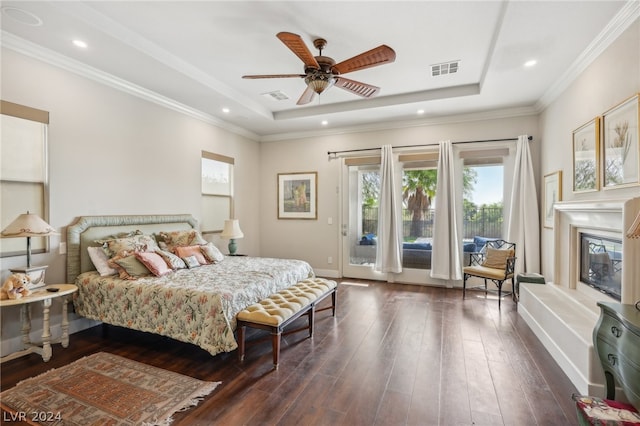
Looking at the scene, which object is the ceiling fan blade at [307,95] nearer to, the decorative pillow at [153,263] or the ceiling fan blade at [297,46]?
the ceiling fan blade at [297,46]

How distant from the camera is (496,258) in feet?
15.0

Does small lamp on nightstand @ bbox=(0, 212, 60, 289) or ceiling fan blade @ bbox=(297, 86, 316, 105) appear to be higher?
ceiling fan blade @ bbox=(297, 86, 316, 105)

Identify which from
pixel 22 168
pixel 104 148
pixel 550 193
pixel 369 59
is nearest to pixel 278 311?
pixel 369 59

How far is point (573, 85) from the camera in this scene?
3506 millimetres

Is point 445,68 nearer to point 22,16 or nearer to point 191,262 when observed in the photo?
point 191,262

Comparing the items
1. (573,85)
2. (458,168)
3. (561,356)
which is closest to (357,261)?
(458,168)

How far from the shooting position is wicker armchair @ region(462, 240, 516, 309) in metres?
4.25

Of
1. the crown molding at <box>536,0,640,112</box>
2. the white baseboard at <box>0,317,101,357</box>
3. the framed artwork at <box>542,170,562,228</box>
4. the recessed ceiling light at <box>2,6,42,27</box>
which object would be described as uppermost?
the recessed ceiling light at <box>2,6,42,27</box>

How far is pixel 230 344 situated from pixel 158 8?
2.96 metres

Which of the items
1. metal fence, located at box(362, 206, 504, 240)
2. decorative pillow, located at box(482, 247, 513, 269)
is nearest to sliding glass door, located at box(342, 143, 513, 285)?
metal fence, located at box(362, 206, 504, 240)

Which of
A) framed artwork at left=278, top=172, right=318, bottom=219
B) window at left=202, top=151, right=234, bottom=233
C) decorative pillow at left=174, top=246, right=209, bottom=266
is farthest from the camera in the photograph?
framed artwork at left=278, top=172, right=318, bottom=219

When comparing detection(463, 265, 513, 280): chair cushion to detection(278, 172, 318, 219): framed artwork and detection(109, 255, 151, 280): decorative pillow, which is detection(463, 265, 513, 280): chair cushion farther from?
detection(109, 255, 151, 280): decorative pillow

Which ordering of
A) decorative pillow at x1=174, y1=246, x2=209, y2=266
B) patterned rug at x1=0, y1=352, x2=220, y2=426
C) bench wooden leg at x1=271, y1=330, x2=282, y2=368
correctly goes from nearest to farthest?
1. patterned rug at x1=0, y1=352, x2=220, y2=426
2. bench wooden leg at x1=271, y1=330, x2=282, y2=368
3. decorative pillow at x1=174, y1=246, x2=209, y2=266

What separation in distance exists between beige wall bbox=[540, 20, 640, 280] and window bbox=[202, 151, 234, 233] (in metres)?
5.12
